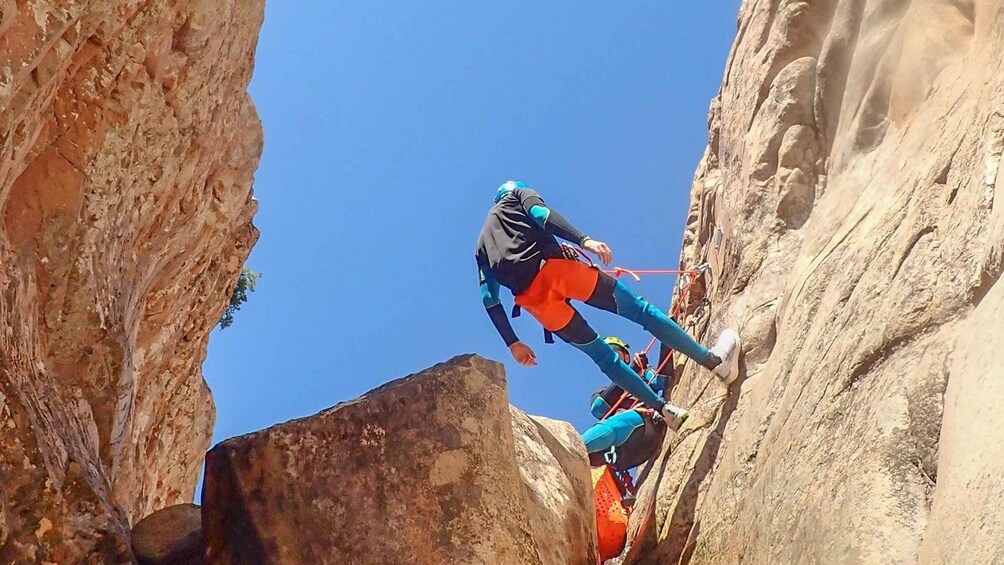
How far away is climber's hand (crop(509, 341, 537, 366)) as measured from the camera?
872 centimetres

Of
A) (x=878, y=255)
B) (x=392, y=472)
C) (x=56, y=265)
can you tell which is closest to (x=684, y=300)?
(x=878, y=255)

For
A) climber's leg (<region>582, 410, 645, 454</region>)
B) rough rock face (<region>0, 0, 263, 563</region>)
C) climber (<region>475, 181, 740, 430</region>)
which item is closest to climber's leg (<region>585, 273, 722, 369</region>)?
climber (<region>475, 181, 740, 430</region>)

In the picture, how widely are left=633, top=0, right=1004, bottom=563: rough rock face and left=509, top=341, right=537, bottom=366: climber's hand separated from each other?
1.69 meters

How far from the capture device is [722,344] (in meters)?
8.02

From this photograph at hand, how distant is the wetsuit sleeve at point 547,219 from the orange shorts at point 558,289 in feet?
1.16

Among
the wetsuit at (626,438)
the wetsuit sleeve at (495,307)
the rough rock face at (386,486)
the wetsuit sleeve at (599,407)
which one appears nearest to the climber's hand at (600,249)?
the wetsuit sleeve at (495,307)

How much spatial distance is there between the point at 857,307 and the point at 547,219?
A: 3011 millimetres

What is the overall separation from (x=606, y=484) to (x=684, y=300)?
3.46 meters

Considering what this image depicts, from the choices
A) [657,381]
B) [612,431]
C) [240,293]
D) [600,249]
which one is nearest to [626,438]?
[612,431]

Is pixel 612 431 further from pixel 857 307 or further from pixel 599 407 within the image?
pixel 857 307

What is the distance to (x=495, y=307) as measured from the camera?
28.7ft

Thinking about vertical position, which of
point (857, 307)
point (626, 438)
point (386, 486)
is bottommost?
point (386, 486)

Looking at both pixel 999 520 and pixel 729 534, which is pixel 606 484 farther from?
pixel 999 520

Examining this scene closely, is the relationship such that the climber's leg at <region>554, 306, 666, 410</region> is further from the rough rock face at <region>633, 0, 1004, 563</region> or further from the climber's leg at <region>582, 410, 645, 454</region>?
the climber's leg at <region>582, 410, 645, 454</region>
